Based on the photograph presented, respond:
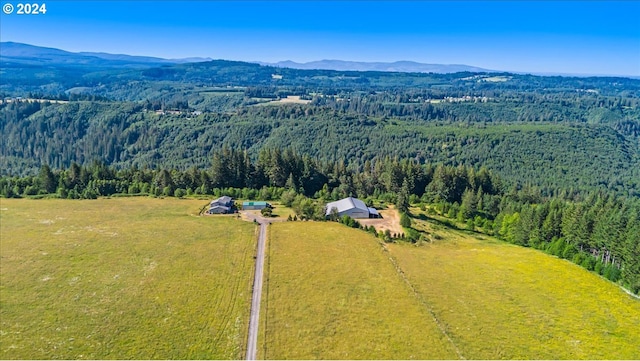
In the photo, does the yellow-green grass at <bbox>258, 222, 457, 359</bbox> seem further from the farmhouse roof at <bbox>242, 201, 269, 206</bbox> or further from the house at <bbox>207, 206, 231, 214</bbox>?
the farmhouse roof at <bbox>242, 201, 269, 206</bbox>

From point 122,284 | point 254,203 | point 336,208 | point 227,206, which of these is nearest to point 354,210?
point 336,208

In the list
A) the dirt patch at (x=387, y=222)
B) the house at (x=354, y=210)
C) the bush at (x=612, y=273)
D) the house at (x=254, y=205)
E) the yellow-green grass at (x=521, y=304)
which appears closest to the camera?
the yellow-green grass at (x=521, y=304)

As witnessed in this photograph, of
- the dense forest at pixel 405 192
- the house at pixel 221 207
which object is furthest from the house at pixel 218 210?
the dense forest at pixel 405 192

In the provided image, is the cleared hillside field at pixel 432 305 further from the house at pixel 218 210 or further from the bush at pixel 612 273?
the house at pixel 218 210

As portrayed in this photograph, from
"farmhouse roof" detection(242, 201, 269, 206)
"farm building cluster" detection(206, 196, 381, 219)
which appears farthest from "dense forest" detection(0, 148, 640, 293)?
"farmhouse roof" detection(242, 201, 269, 206)

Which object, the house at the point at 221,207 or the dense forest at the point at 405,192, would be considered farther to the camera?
the house at the point at 221,207

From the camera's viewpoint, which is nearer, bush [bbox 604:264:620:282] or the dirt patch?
bush [bbox 604:264:620:282]
